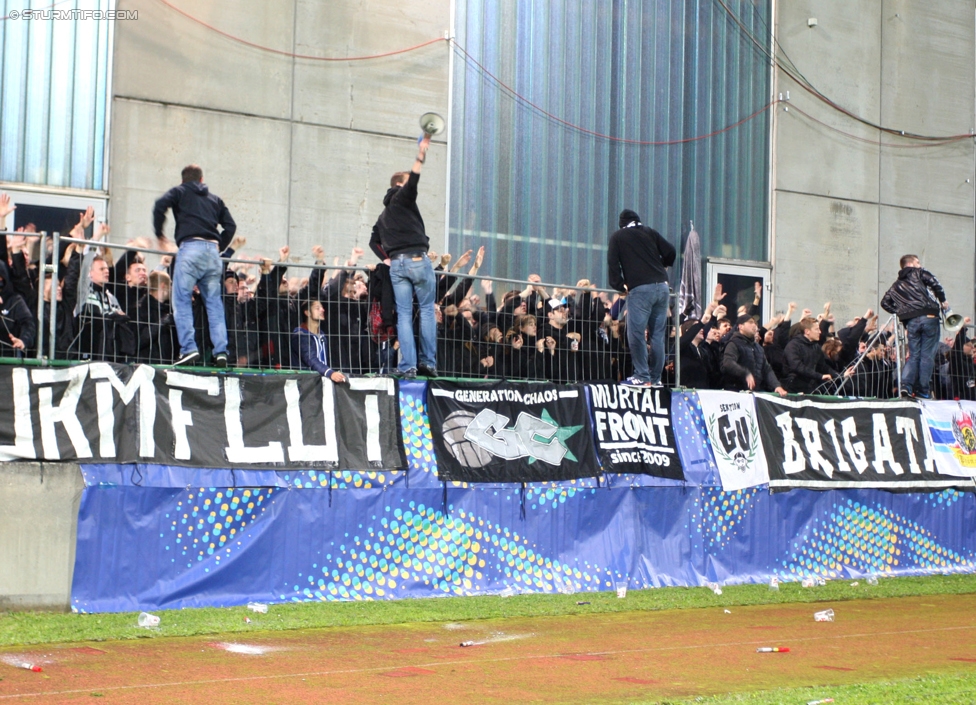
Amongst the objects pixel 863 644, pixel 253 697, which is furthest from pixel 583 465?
pixel 253 697

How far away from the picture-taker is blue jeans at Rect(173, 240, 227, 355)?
12297mm

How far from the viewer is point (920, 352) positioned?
1769 centimetres

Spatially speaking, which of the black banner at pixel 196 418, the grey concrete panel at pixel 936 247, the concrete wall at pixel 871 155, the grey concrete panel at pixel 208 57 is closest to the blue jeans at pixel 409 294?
the black banner at pixel 196 418

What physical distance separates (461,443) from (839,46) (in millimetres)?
14782

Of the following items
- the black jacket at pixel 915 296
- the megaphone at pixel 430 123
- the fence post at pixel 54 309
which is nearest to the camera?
the fence post at pixel 54 309

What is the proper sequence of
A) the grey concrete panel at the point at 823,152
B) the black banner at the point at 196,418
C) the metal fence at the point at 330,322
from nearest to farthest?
1. the black banner at the point at 196,418
2. the metal fence at the point at 330,322
3. the grey concrete panel at the point at 823,152

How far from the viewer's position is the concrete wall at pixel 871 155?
78.9 ft

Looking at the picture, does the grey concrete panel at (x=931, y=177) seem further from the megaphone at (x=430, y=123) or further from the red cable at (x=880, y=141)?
the megaphone at (x=430, y=123)

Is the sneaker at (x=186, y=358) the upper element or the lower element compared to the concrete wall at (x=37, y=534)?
upper

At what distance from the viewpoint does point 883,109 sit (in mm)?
24984

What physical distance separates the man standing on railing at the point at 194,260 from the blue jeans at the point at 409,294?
6.01 ft

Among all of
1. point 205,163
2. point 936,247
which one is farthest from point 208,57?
point 936,247

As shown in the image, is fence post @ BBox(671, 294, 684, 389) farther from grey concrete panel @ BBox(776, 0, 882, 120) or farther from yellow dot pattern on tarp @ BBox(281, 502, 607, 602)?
grey concrete panel @ BBox(776, 0, 882, 120)

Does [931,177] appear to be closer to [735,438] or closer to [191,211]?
[735,438]
